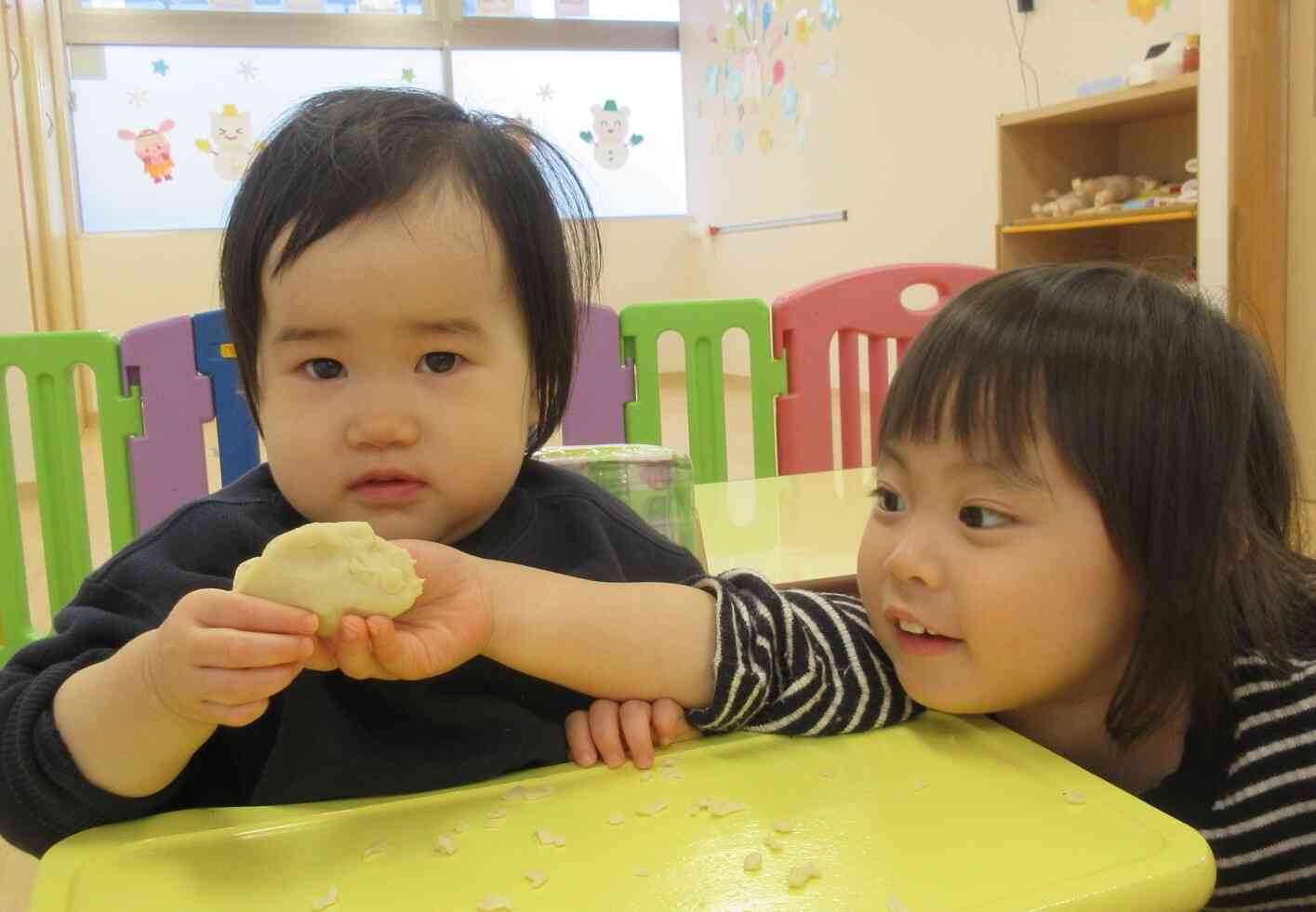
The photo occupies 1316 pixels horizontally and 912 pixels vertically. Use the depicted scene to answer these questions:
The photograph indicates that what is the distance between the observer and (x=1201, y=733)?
71cm

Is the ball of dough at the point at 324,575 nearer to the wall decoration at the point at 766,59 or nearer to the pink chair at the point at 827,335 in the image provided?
the pink chair at the point at 827,335

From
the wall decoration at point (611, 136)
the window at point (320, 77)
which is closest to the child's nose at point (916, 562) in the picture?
the window at point (320, 77)

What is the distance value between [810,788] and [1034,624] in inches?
6.6

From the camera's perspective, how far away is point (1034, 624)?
2.15 feet

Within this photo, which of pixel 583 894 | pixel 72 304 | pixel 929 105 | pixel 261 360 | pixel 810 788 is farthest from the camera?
pixel 72 304

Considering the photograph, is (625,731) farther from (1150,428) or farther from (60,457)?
(60,457)

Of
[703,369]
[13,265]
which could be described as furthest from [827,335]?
[13,265]

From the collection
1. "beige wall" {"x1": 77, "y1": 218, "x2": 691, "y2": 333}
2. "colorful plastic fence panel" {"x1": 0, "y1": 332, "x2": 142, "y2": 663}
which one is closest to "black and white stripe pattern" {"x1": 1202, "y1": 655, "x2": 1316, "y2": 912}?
"colorful plastic fence panel" {"x1": 0, "y1": 332, "x2": 142, "y2": 663}

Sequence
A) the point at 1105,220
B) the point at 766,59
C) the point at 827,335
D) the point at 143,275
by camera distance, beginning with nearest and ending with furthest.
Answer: the point at 827,335, the point at 1105,220, the point at 766,59, the point at 143,275

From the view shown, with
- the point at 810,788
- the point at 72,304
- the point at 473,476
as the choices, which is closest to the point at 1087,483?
the point at 810,788

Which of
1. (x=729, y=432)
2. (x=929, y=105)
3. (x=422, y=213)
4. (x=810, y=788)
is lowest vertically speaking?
(x=729, y=432)

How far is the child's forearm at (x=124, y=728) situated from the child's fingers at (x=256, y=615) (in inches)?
2.1

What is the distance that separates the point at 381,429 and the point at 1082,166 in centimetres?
326

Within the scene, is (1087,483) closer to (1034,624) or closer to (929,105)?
(1034,624)
